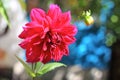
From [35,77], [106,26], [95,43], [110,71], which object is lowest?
[110,71]

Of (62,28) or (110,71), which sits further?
(110,71)

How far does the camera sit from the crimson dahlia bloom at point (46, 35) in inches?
27.0

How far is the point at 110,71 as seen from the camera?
112 inches

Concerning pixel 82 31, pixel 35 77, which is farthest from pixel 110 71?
pixel 35 77

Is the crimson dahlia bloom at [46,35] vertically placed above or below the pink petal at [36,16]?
below

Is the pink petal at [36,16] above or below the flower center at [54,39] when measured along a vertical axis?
above

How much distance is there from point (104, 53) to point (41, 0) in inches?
21.0

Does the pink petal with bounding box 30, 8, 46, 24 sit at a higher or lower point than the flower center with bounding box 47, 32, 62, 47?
higher

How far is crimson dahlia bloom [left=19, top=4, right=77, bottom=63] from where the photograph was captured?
2.25ft

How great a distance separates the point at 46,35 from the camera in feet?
2.30

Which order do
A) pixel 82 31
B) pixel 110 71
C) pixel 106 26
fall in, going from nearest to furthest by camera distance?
pixel 106 26, pixel 82 31, pixel 110 71

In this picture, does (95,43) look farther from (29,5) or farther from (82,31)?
(29,5)

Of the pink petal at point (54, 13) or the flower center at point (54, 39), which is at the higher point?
the pink petal at point (54, 13)

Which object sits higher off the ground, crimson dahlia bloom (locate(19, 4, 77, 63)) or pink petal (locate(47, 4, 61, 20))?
pink petal (locate(47, 4, 61, 20))
